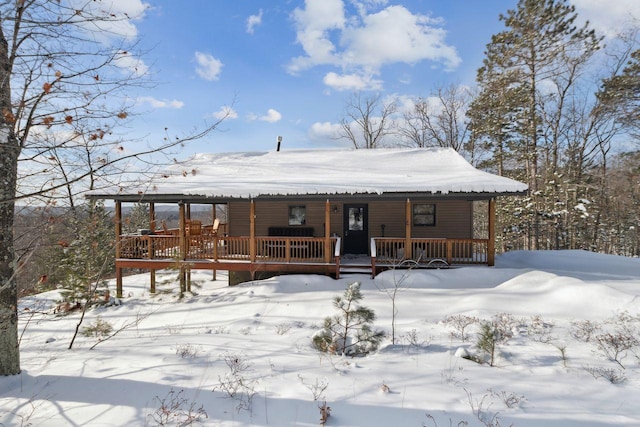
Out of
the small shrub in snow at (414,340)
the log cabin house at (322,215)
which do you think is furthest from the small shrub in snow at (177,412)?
the log cabin house at (322,215)

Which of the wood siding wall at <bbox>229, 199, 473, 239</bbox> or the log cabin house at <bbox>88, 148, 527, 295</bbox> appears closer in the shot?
the log cabin house at <bbox>88, 148, 527, 295</bbox>

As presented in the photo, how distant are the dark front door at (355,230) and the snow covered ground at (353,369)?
498cm

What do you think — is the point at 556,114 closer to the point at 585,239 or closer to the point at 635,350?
the point at 585,239

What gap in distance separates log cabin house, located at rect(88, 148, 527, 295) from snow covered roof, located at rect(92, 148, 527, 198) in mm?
43

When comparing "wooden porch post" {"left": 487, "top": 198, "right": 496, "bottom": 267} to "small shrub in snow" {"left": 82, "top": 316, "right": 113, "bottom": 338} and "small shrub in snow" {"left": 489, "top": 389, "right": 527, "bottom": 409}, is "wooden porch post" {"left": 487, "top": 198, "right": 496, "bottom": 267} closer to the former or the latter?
"small shrub in snow" {"left": 489, "top": 389, "right": 527, "bottom": 409}

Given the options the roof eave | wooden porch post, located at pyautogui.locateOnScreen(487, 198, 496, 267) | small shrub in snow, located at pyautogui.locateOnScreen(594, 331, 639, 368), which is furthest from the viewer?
wooden porch post, located at pyautogui.locateOnScreen(487, 198, 496, 267)

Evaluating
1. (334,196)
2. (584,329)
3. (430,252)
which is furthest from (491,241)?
(334,196)

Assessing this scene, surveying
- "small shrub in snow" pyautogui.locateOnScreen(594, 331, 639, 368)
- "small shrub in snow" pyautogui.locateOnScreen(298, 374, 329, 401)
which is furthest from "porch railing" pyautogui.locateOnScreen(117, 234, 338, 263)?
"small shrub in snow" pyautogui.locateOnScreen(594, 331, 639, 368)

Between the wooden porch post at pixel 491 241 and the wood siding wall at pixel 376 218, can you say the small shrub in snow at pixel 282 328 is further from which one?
the wooden porch post at pixel 491 241

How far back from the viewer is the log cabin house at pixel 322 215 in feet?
33.3

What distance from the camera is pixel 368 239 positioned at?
13367 mm

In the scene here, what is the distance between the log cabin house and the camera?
10.2 metres

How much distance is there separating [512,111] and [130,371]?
85.4ft

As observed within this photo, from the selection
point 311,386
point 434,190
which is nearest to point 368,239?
point 434,190
